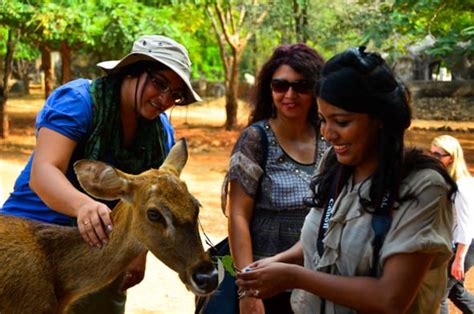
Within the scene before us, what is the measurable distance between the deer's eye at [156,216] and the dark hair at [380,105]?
943 millimetres

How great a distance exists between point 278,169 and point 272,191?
12 centimetres

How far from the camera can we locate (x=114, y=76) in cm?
355

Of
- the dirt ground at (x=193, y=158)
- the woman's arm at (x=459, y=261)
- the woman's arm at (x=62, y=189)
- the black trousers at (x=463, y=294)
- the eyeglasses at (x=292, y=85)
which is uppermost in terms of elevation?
the eyeglasses at (x=292, y=85)

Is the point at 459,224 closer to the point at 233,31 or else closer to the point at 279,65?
the point at 279,65

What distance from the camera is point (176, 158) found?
3498 millimetres

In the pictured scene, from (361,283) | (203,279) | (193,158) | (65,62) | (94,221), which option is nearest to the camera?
(361,283)

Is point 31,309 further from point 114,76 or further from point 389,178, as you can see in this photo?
point 389,178

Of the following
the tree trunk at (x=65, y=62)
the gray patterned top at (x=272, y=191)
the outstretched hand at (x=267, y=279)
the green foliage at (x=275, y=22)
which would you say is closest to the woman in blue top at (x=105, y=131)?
the gray patterned top at (x=272, y=191)

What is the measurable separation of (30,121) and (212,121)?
610 centimetres

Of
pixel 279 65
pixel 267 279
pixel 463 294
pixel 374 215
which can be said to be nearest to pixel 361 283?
pixel 374 215

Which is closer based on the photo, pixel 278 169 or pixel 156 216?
pixel 156 216

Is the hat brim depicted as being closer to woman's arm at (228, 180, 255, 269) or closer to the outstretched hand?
woman's arm at (228, 180, 255, 269)

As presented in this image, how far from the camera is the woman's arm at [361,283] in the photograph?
2.32m

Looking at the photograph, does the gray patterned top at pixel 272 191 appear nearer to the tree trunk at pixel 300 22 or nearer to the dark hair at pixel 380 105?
the dark hair at pixel 380 105
